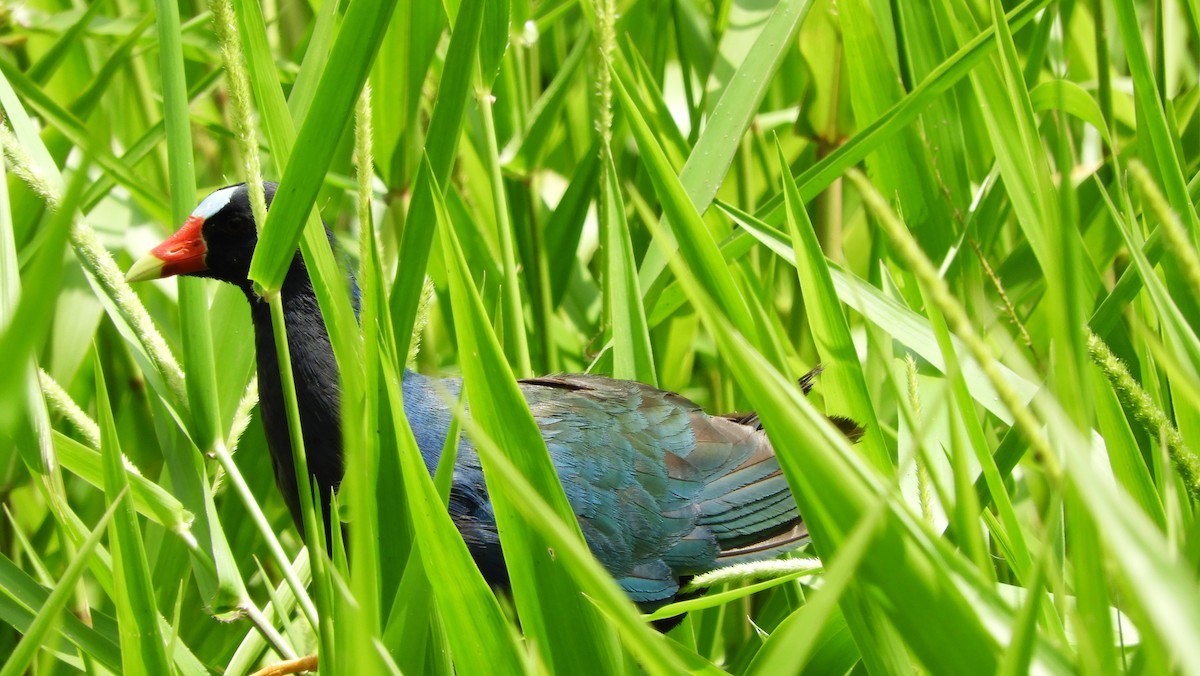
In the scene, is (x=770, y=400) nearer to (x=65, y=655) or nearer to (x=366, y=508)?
(x=366, y=508)

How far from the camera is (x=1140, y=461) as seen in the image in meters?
Result: 0.89

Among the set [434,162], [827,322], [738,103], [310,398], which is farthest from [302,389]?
[827,322]

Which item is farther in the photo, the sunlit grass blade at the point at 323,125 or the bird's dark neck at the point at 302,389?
the bird's dark neck at the point at 302,389

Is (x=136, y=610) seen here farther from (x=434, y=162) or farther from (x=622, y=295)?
(x=622, y=295)

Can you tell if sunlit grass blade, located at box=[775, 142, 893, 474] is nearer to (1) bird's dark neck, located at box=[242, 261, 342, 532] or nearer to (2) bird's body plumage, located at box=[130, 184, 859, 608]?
(2) bird's body plumage, located at box=[130, 184, 859, 608]

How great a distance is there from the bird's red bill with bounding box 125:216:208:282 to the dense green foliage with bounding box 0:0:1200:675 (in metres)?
0.06

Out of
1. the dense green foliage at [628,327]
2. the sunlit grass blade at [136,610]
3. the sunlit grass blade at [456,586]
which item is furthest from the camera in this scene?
the sunlit grass blade at [136,610]

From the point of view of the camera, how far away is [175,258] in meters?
1.33

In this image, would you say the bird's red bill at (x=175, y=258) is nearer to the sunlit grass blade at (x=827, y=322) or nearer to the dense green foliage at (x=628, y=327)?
the dense green foliage at (x=628, y=327)

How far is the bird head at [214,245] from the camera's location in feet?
4.35

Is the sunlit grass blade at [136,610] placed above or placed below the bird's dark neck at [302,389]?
below

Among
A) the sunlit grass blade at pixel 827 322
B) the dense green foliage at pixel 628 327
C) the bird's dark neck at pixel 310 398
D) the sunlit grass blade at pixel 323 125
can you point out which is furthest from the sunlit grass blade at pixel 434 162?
the bird's dark neck at pixel 310 398

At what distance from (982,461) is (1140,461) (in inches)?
7.2

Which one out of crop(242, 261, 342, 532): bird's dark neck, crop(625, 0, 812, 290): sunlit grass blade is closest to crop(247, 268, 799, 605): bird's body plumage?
crop(242, 261, 342, 532): bird's dark neck
